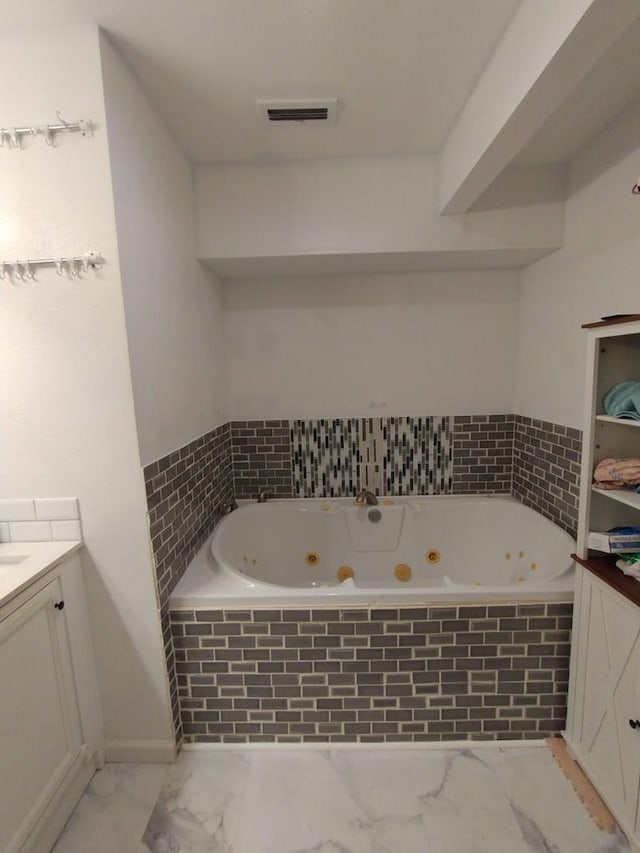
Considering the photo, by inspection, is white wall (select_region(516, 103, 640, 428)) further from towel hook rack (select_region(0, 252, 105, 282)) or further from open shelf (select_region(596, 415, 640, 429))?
towel hook rack (select_region(0, 252, 105, 282))

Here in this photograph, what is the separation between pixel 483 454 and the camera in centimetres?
245

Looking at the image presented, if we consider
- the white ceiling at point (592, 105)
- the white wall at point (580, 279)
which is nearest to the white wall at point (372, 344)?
the white wall at point (580, 279)

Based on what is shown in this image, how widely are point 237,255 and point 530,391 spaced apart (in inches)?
72.1

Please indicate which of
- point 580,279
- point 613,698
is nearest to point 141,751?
point 613,698

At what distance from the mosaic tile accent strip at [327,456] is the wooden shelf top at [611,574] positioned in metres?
1.34

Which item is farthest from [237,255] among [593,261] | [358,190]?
[593,261]

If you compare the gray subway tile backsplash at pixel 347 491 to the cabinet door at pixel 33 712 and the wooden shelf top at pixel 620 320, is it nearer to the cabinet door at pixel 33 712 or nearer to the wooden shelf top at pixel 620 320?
Result: the cabinet door at pixel 33 712

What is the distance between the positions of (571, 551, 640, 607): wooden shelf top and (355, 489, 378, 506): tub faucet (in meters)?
1.12

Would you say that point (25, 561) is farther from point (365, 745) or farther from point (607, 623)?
point (607, 623)

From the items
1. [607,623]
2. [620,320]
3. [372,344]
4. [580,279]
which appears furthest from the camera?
[372,344]

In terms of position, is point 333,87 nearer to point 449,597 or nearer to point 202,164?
point 202,164

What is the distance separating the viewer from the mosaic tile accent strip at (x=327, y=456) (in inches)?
96.2

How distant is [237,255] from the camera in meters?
1.92

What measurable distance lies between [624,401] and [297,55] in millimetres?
1553
